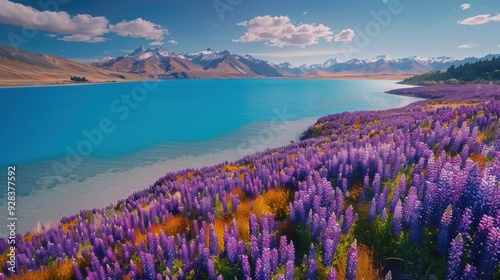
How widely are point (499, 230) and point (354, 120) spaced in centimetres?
2663

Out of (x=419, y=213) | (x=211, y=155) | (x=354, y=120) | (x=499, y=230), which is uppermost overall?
(x=499, y=230)

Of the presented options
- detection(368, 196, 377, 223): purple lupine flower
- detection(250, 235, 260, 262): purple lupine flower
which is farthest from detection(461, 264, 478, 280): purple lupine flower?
detection(250, 235, 260, 262): purple lupine flower

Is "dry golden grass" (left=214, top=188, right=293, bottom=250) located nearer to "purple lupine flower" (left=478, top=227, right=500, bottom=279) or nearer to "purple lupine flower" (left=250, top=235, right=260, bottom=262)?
"purple lupine flower" (left=250, top=235, right=260, bottom=262)

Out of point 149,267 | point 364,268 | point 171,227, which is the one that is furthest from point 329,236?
point 171,227

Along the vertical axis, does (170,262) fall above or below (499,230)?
below

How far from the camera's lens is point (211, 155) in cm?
2689

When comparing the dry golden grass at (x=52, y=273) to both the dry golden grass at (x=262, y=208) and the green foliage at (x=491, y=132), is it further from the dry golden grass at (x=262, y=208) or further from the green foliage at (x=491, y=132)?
the green foliage at (x=491, y=132)

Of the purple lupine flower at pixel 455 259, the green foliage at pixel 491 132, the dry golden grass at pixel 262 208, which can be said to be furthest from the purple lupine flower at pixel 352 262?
the green foliage at pixel 491 132

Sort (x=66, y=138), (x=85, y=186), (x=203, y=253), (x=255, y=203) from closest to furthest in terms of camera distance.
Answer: (x=203, y=253)
(x=255, y=203)
(x=85, y=186)
(x=66, y=138)

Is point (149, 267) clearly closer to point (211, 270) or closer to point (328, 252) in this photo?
point (211, 270)

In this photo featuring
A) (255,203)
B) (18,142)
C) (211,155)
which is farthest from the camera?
(18,142)

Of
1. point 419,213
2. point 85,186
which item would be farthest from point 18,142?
point 419,213

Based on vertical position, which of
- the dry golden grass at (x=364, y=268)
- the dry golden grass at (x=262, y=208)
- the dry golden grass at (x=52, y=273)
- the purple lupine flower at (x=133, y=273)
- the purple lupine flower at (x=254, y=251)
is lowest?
the dry golden grass at (x=52, y=273)

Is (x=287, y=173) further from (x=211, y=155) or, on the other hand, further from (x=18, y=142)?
(x=18, y=142)
